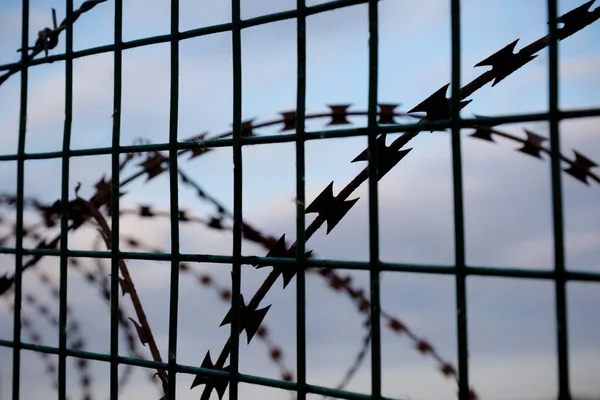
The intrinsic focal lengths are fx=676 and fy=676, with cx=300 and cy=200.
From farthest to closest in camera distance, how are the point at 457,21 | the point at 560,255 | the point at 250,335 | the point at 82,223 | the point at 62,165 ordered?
the point at 82,223
the point at 62,165
the point at 250,335
the point at 457,21
the point at 560,255

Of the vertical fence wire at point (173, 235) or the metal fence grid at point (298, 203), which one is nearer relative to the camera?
the metal fence grid at point (298, 203)

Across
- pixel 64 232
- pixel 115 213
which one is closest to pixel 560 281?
pixel 115 213

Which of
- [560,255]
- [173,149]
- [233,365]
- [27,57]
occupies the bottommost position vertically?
[233,365]

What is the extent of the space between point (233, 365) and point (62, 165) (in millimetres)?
625

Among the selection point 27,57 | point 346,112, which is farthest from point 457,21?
point 27,57

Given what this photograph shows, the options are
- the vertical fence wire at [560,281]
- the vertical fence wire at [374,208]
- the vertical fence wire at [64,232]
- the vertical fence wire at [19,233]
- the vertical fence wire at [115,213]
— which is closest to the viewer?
the vertical fence wire at [560,281]

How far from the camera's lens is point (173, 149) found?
1283mm

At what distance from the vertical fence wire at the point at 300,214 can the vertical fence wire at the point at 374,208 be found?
119mm

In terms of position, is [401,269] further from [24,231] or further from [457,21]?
[24,231]

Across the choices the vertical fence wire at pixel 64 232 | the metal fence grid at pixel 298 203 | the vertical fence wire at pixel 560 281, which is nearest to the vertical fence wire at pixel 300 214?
the metal fence grid at pixel 298 203

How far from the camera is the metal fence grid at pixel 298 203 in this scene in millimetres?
930

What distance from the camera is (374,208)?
1.05 m

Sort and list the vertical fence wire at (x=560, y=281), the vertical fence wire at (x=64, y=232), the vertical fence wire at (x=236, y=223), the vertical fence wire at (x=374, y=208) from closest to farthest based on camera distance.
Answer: the vertical fence wire at (x=560, y=281), the vertical fence wire at (x=374, y=208), the vertical fence wire at (x=236, y=223), the vertical fence wire at (x=64, y=232)

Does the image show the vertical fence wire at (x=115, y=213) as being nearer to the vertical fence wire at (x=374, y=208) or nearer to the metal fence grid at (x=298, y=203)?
the metal fence grid at (x=298, y=203)
